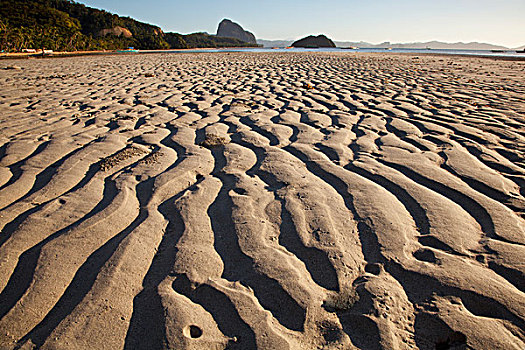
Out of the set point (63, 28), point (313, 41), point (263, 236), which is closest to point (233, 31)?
point (313, 41)

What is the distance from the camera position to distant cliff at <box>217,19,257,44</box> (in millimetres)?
151325

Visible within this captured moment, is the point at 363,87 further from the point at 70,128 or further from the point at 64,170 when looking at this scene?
the point at 64,170

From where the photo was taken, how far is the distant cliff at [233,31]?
151325 millimetres

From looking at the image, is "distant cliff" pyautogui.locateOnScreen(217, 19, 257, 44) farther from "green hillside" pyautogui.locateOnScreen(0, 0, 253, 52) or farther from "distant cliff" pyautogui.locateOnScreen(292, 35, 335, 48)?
"green hillside" pyautogui.locateOnScreen(0, 0, 253, 52)

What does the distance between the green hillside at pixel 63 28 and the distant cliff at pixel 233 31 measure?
10474cm

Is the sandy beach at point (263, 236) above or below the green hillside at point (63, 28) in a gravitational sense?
above

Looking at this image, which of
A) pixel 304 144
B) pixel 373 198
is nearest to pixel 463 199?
pixel 373 198

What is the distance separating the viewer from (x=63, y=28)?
31094 millimetres

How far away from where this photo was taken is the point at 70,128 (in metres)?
3.15

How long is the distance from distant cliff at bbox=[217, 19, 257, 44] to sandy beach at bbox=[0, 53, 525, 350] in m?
158

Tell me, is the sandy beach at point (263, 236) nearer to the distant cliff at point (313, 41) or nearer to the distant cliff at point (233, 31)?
the distant cliff at point (313, 41)

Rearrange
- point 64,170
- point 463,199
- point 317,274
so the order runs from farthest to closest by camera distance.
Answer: point 64,170 < point 463,199 < point 317,274

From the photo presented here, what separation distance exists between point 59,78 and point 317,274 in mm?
7760

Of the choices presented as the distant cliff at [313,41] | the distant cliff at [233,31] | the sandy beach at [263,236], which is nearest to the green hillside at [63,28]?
the distant cliff at [313,41]
